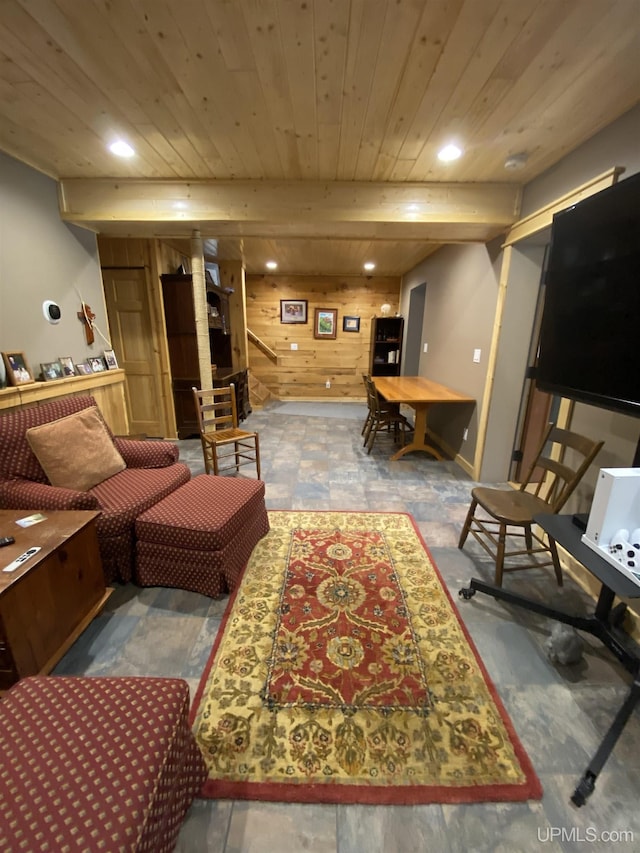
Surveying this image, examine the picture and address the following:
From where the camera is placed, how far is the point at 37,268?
98.4 inches

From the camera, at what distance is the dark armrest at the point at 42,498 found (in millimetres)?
1743

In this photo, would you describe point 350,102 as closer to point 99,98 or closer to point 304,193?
point 304,193

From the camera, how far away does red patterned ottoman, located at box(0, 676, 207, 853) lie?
2.32ft

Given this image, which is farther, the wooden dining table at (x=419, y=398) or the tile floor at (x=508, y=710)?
the wooden dining table at (x=419, y=398)

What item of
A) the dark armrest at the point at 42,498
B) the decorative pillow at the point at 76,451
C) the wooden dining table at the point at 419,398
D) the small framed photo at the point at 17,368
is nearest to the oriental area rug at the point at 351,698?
the dark armrest at the point at 42,498

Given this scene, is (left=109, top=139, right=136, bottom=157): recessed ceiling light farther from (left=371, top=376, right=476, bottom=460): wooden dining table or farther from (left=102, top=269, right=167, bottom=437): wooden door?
(left=371, top=376, right=476, bottom=460): wooden dining table

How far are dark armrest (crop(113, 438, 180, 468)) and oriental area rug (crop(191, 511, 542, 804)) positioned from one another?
3.38ft

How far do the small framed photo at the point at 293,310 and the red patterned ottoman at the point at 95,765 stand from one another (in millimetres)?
6501

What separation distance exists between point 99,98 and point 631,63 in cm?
248

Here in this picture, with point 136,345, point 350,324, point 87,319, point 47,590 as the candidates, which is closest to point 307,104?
point 87,319

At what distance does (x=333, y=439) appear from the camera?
4582 millimetres

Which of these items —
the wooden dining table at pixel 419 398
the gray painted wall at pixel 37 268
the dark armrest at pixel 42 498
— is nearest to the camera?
the dark armrest at pixel 42 498

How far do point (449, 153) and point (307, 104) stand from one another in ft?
3.37

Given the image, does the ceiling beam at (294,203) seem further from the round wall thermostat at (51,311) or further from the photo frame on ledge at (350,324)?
the photo frame on ledge at (350,324)
